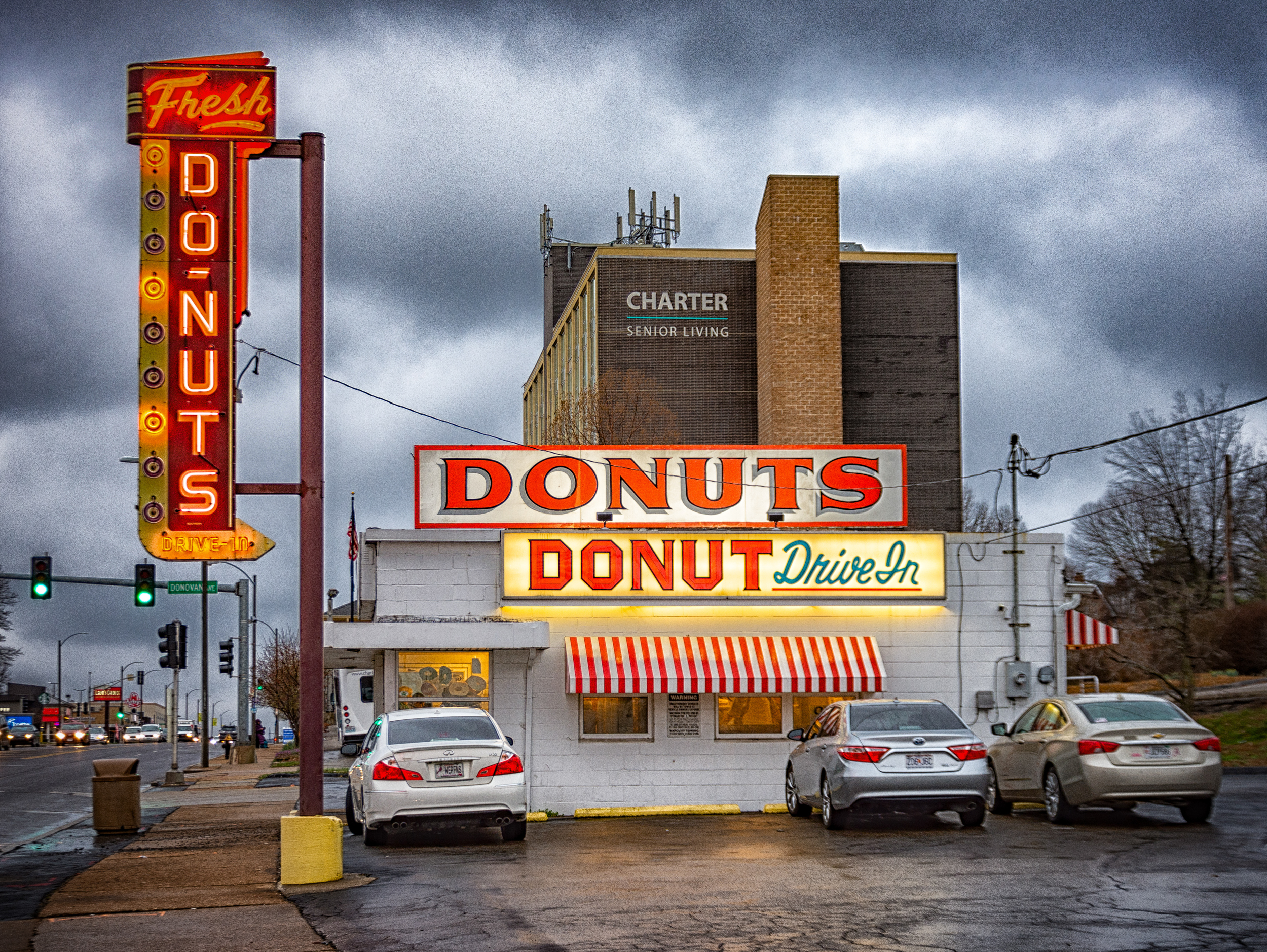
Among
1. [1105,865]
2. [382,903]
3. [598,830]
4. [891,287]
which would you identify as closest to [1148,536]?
[891,287]

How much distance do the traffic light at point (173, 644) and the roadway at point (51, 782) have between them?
3.22 m

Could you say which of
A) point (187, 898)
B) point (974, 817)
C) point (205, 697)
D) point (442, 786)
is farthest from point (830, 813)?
point (205, 697)

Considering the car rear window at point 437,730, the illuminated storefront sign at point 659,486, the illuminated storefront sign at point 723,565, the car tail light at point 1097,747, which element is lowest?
the car tail light at point 1097,747

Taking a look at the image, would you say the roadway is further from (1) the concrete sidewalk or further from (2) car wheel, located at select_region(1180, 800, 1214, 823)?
(2) car wheel, located at select_region(1180, 800, 1214, 823)

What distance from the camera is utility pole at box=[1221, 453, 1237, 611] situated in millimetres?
48875

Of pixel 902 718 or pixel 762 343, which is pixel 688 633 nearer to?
pixel 902 718

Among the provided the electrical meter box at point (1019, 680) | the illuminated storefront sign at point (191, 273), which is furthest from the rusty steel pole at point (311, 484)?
the electrical meter box at point (1019, 680)

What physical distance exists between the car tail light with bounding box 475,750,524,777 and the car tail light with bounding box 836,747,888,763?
3.71 m

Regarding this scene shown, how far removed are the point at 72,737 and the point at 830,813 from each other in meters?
91.9

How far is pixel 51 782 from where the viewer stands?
3572 cm

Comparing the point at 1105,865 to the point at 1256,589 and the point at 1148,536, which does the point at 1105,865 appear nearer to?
the point at 1148,536

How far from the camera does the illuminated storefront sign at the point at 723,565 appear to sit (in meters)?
21.3

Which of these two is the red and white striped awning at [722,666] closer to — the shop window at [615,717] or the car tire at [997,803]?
the shop window at [615,717]

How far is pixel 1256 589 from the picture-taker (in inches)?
2124
